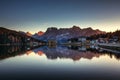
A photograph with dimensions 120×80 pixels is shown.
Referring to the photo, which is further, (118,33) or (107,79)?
(118,33)

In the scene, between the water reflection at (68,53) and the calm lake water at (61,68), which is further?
the water reflection at (68,53)

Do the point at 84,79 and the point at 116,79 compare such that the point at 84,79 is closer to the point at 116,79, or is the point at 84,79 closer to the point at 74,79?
the point at 74,79

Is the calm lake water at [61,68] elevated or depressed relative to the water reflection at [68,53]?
depressed

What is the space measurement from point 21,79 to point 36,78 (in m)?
1.38

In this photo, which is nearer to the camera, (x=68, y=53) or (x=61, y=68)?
(x=61, y=68)

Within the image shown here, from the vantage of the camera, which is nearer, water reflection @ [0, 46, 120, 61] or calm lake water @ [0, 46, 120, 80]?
calm lake water @ [0, 46, 120, 80]

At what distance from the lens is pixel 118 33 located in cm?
16525

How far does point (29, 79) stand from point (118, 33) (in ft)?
500

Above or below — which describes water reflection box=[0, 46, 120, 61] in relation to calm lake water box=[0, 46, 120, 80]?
above

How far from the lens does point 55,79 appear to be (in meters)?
19.9

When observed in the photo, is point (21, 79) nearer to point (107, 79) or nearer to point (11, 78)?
Answer: point (11, 78)

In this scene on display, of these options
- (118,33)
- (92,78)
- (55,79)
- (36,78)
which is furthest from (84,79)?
(118,33)

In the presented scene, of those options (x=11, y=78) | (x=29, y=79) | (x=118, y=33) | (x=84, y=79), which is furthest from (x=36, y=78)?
(x=118, y=33)

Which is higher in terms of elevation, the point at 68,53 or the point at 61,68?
the point at 68,53
